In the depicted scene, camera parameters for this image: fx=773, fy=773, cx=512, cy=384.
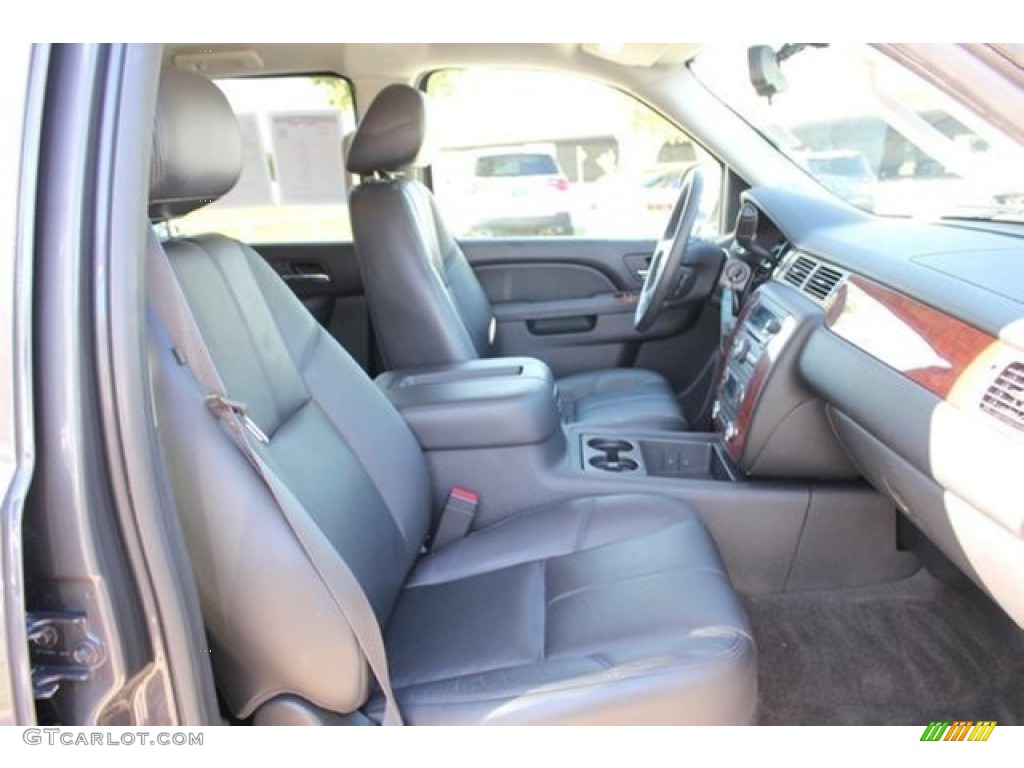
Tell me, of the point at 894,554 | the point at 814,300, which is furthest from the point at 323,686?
the point at 894,554

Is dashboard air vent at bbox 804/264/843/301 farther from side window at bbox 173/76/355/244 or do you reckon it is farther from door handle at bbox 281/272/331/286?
door handle at bbox 281/272/331/286

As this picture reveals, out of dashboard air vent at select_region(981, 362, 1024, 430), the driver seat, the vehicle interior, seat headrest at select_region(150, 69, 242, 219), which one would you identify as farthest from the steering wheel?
seat headrest at select_region(150, 69, 242, 219)

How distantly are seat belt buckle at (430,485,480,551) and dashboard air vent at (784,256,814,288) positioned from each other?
2.77ft

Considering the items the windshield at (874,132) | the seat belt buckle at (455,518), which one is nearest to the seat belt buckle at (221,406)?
the seat belt buckle at (455,518)

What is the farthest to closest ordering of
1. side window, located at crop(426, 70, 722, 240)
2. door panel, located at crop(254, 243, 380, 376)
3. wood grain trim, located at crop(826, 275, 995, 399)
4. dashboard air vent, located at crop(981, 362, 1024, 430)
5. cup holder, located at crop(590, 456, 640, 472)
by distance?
door panel, located at crop(254, 243, 380, 376)
side window, located at crop(426, 70, 722, 240)
cup holder, located at crop(590, 456, 640, 472)
wood grain trim, located at crop(826, 275, 995, 399)
dashboard air vent, located at crop(981, 362, 1024, 430)

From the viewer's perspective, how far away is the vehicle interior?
819 mm

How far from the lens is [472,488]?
1.69m

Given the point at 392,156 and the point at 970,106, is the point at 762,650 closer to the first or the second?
the point at 970,106

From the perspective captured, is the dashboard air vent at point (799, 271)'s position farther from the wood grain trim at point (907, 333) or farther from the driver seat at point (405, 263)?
the driver seat at point (405, 263)

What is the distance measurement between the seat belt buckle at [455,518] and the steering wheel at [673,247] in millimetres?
780

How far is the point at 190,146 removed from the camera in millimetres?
1018

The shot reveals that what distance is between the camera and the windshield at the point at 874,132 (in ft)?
3.97
